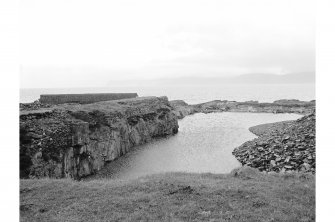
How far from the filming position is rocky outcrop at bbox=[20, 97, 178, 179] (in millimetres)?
25989

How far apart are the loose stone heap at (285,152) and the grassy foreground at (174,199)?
11.0m

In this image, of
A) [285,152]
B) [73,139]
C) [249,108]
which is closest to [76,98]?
[73,139]

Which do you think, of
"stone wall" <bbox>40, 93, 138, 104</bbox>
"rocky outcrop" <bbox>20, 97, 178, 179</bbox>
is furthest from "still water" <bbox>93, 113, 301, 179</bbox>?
"stone wall" <bbox>40, 93, 138, 104</bbox>

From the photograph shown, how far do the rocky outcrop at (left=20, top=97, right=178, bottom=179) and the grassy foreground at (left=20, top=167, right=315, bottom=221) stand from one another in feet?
23.6

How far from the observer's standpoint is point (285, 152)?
34719mm

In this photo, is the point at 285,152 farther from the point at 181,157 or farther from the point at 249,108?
the point at 249,108

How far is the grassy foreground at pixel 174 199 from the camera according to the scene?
534 inches

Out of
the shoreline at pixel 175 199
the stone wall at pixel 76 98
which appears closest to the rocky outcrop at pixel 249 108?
the stone wall at pixel 76 98

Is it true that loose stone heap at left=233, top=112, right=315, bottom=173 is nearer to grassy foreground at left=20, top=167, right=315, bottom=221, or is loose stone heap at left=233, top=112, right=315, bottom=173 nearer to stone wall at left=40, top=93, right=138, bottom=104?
grassy foreground at left=20, top=167, right=315, bottom=221

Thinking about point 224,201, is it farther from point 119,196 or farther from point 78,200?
point 78,200

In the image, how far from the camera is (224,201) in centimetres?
1511

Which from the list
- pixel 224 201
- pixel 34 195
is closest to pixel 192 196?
pixel 224 201

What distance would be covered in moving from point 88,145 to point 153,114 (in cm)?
2684

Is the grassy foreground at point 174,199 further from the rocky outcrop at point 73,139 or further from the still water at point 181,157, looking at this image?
the still water at point 181,157
